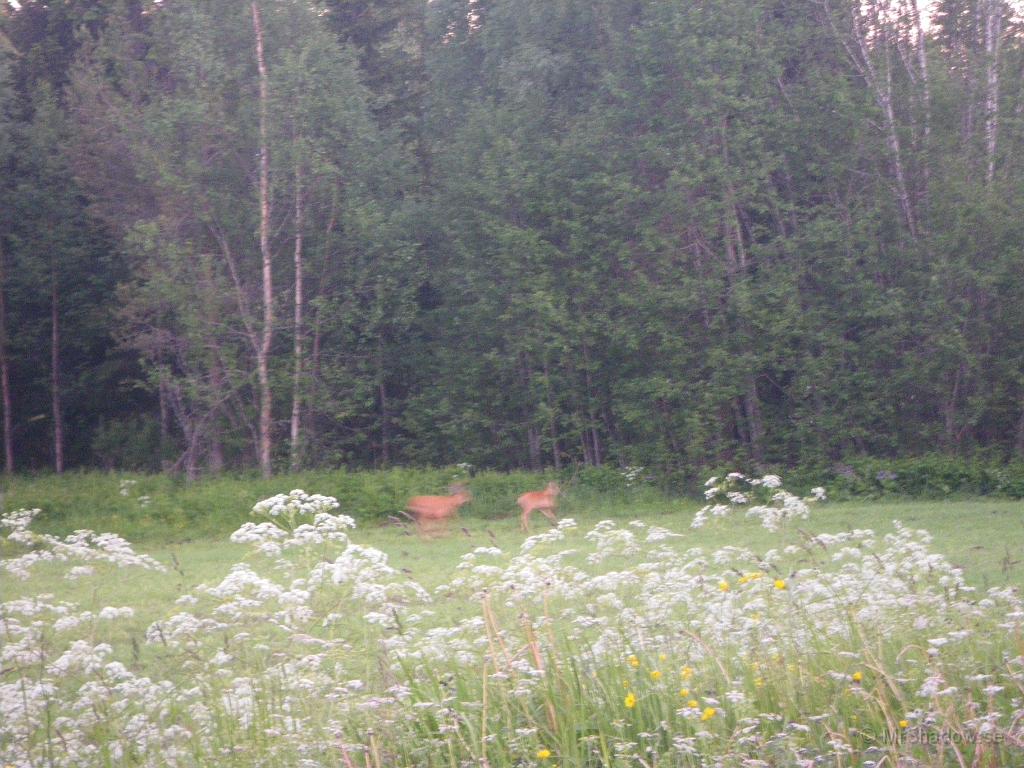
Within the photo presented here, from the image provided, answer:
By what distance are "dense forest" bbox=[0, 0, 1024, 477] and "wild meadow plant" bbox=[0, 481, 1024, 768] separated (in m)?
13.7

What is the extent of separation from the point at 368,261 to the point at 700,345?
702 centimetres

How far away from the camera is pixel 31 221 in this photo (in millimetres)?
25531

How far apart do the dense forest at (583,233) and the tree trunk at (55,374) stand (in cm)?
363

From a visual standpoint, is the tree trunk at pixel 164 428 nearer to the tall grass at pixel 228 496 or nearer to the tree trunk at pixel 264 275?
the tree trunk at pixel 264 275

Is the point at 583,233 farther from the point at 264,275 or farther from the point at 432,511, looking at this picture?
the point at 432,511

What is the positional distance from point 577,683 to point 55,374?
24780 mm

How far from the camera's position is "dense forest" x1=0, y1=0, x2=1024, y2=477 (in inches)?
756

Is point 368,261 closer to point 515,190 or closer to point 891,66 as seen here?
point 515,190

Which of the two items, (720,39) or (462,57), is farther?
(462,57)

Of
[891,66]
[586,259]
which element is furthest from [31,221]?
[891,66]

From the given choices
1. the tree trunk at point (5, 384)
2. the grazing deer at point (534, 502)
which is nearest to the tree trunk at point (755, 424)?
the grazing deer at point (534, 502)

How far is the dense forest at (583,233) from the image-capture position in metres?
19.2

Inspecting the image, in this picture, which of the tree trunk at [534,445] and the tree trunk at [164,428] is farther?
the tree trunk at [164,428]

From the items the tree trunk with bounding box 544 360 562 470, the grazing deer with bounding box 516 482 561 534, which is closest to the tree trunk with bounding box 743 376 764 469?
the tree trunk with bounding box 544 360 562 470
